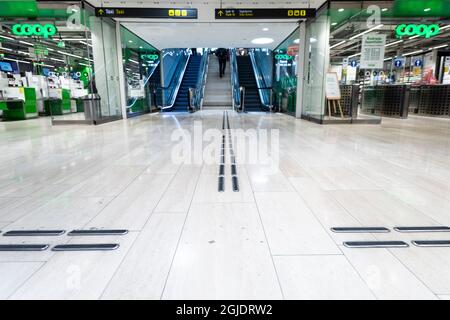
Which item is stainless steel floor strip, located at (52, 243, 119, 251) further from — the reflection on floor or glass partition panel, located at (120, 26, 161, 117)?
glass partition panel, located at (120, 26, 161, 117)

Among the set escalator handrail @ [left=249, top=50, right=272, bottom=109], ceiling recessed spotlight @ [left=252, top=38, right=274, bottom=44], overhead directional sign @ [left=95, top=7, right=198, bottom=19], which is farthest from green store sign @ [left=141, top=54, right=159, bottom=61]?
overhead directional sign @ [left=95, top=7, right=198, bottom=19]

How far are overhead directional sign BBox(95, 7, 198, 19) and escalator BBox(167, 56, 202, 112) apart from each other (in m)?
6.45

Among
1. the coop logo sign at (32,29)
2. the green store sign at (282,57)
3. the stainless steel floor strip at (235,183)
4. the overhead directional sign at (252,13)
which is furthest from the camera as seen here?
the green store sign at (282,57)

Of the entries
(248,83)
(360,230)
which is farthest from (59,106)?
(360,230)

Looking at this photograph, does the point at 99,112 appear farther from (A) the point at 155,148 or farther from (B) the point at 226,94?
(B) the point at 226,94

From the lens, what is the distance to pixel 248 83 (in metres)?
14.6

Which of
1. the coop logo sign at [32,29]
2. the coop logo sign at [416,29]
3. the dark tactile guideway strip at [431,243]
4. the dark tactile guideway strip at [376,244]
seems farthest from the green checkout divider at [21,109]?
the coop logo sign at [416,29]

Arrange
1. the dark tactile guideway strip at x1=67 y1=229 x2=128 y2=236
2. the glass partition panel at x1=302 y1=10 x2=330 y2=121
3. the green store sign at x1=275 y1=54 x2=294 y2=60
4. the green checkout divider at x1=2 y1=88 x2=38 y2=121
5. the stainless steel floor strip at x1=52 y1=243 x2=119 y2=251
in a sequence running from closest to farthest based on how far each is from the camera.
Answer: the stainless steel floor strip at x1=52 y1=243 x2=119 y2=251, the dark tactile guideway strip at x1=67 y1=229 x2=128 y2=236, the glass partition panel at x1=302 y1=10 x2=330 y2=121, the green checkout divider at x1=2 y1=88 x2=38 y2=121, the green store sign at x1=275 y1=54 x2=294 y2=60

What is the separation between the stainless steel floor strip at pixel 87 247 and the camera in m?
1.45

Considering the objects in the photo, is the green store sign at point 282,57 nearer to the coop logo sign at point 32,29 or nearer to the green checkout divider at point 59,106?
the coop logo sign at point 32,29

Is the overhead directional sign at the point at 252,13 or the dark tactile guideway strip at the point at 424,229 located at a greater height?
the overhead directional sign at the point at 252,13

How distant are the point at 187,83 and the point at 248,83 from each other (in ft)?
10.4

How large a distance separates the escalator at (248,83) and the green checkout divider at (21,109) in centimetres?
840

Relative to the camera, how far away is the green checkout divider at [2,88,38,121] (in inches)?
381
